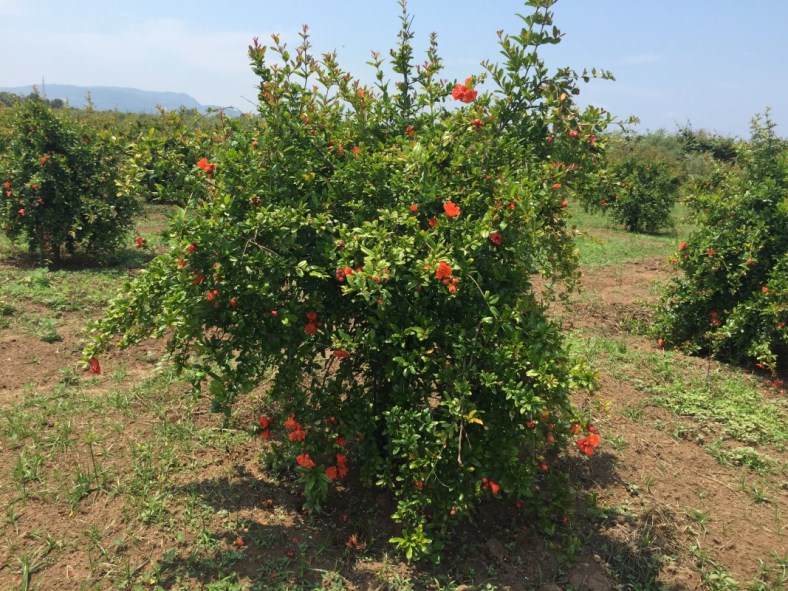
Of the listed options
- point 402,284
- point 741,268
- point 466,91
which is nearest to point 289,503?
point 402,284

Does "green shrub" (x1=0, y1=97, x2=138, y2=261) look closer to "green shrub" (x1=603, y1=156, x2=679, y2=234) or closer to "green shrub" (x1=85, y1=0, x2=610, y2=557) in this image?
"green shrub" (x1=85, y1=0, x2=610, y2=557)

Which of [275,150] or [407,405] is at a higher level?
[275,150]

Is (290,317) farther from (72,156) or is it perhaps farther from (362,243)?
(72,156)

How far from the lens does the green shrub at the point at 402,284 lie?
7.71 feet

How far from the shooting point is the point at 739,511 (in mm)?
3119

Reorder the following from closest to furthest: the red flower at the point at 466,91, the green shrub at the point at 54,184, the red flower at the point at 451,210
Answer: the red flower at the point at 451,210 → the red flower at the point at 466,91 → the green shrub at the point at 54,184

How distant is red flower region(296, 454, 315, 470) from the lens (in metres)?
2.50

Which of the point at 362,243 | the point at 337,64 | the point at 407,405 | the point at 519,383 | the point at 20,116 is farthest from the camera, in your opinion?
the point at 20,116

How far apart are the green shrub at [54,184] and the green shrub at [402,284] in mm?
4734

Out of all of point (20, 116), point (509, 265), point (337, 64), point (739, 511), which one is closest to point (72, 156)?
point (20, 116)

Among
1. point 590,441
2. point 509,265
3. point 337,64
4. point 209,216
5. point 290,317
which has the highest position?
point 337,64

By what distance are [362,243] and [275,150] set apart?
0.64 meters

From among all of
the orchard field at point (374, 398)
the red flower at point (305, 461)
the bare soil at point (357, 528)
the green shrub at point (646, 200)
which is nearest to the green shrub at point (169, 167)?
the orchard field at point (374, 398)

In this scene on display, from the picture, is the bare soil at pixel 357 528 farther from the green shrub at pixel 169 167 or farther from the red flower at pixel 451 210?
the green shrub at pixel 169 167
